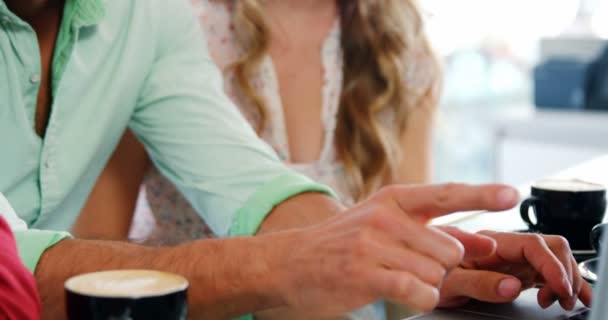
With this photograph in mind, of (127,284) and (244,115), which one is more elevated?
(127,284)

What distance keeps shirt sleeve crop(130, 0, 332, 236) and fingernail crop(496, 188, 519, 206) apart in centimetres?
53

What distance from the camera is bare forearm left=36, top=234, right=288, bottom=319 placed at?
2.85ft

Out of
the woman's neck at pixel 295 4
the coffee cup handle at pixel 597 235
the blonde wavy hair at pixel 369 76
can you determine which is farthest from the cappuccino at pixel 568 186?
the woman's neck at pixel 295 4

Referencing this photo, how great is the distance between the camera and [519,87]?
4977 mm

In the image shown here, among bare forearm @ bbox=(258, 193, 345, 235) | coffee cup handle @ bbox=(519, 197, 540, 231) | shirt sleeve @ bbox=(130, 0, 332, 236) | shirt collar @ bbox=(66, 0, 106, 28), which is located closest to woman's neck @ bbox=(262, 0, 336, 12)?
shirt sleeve @ bbox=(130, 0, 332, 236)

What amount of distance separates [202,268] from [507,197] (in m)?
0.30

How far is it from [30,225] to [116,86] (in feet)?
0.75

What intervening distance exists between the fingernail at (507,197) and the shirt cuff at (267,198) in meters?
0.50

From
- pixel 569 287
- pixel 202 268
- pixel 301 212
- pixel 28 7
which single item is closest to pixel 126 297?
pixel 202 268

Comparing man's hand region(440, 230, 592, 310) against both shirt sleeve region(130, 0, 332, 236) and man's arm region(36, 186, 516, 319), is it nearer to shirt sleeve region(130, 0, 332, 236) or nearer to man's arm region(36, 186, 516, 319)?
man's arm region(36, 186, 516, 319)

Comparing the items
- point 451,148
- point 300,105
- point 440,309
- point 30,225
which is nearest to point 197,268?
point 440,309

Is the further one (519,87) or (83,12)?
(519,87)

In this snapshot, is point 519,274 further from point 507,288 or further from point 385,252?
point 385,252

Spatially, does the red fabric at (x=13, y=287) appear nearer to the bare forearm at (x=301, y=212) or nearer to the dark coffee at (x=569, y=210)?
the bare forearm at (x=301, y=212)
